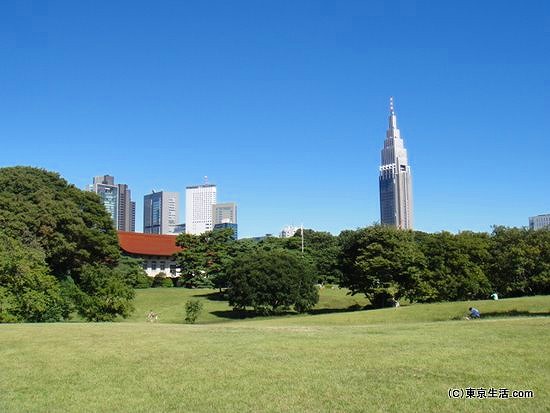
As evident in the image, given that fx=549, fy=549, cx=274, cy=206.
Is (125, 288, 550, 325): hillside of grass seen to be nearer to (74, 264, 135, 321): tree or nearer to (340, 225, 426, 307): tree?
(340, 225, 426, 307): tree

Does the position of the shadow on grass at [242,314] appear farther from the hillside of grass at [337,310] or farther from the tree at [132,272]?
the tree at [132,272]

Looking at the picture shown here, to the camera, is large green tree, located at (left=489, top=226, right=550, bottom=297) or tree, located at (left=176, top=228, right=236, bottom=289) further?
tree, located at (left=176, top=228, right=236, bottom=289)

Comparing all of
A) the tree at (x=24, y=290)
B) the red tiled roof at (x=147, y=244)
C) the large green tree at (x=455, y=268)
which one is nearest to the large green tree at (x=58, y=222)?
the tree at (x=24, y=290)

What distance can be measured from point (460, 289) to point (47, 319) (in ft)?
107

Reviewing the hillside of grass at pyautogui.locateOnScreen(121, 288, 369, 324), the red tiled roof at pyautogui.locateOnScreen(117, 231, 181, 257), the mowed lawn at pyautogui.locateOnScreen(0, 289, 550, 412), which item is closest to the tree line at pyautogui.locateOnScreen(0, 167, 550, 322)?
the hillside of grass at pyautogui.locateOnScreen(121, 288, 369, 324)

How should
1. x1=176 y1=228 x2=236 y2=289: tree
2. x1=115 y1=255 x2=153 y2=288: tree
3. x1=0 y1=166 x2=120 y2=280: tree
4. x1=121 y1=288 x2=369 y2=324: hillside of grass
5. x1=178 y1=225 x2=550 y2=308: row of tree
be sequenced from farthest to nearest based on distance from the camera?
x1=176 y1=228 x2=236 y2=289: tree < x1=115 y1=255 x2=153 y2=288: tree < x1=121 y1=288 x2=369 y2=324: hillside of grass < x1=0 y1=166 x2=120 y2=280: tree < x1=178 y1=225 x2=550 y2=308: row of tree

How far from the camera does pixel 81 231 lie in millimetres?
51812

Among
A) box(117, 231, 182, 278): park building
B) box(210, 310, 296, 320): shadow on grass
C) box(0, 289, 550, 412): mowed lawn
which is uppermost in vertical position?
box(117, 231, 182, 278): park building

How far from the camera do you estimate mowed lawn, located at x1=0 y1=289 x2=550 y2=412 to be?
9.34 metres

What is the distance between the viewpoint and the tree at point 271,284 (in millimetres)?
47938

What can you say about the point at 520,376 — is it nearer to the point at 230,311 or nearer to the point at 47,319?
the point at 47,319

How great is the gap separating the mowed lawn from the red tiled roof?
67.2 meters

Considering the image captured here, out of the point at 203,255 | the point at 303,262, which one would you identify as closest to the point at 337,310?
the point at 303,262

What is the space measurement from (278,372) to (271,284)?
3624cm
